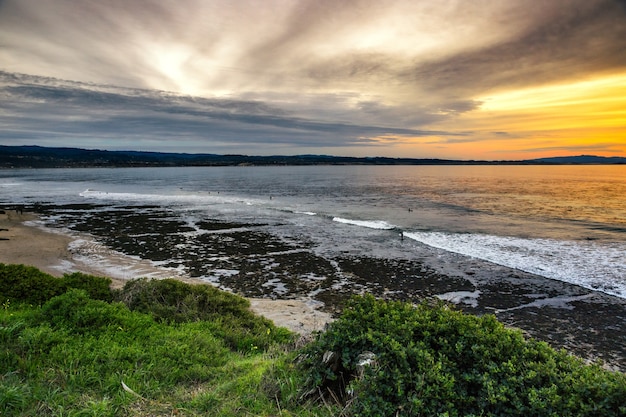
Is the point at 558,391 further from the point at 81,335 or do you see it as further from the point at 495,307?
the point at 495,307

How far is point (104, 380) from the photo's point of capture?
5.18 metres

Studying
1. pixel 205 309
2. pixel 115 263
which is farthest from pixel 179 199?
pixel 205 309

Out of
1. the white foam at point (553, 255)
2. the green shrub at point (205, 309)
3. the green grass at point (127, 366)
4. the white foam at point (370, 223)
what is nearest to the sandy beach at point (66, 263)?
the green shrub at point (205, 309)

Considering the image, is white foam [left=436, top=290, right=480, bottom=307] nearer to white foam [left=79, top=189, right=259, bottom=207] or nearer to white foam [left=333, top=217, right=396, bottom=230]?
white foam [left=333, top=217, right=396, bottom=230]

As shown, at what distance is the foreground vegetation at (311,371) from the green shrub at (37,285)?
67.3 inches

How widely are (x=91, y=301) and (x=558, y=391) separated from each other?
7.72 meters

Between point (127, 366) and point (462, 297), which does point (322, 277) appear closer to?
point (462, 297)

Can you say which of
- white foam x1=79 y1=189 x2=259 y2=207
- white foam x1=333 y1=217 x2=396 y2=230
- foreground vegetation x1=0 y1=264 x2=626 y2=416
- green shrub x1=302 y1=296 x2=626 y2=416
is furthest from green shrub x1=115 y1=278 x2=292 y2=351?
white foam x1=79 y1=189 x2=259 y2=207

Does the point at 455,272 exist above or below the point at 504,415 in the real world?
below

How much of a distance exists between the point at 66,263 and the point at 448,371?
61.8ft

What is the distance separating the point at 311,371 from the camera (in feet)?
16.1

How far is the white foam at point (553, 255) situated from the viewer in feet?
52.2

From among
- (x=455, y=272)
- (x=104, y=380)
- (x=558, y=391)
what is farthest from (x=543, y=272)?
(x=104, y=380)

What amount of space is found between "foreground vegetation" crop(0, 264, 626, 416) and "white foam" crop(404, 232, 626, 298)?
43.5 feet
